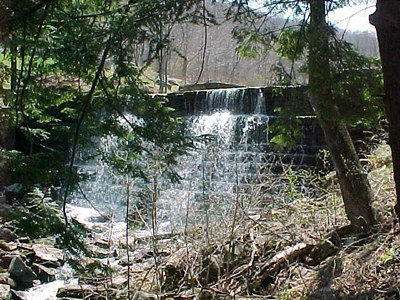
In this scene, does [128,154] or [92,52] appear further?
[128,154]

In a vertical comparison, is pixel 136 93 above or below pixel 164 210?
above

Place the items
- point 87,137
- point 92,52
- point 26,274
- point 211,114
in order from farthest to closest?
point 211,114, point 26,274, point 87,137, point 92,52

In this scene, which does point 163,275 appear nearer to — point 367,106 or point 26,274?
point 367,106

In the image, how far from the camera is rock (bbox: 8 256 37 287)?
24.6 ft

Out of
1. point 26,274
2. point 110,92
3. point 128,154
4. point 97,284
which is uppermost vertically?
point 110,92

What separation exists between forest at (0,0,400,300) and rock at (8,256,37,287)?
21mm

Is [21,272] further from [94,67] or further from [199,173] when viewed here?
[94,67]

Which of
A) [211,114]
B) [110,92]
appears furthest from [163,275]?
[211,114]

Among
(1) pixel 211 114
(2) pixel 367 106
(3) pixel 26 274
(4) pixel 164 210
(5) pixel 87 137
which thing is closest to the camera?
(5) pixel 87 137

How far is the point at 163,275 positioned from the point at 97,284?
686 millimetres

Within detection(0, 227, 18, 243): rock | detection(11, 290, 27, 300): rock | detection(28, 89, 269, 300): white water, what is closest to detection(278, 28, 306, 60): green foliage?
detection(28, 89, 269, 300): white water

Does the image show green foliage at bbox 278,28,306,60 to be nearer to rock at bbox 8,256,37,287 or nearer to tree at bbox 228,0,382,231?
tree at bbox 228,0,382,231

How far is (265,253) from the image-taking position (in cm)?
553

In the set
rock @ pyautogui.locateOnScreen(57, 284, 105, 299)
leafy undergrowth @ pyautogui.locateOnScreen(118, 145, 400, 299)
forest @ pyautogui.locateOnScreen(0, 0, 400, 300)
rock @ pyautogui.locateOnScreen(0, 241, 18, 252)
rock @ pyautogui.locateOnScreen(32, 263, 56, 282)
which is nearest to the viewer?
forest @ pyautogui.locateOnScreen(0, 0, 400, 300)
